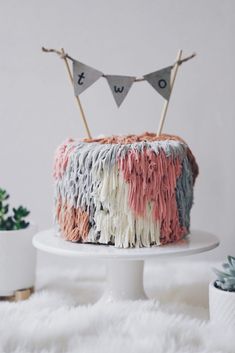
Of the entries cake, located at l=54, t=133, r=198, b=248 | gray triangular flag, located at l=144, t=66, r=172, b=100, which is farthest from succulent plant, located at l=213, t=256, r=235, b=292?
gray triangular flag, located at l=144, t=66, r=172, b=100

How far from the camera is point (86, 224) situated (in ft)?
4.55

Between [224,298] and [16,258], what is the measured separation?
1.76ft

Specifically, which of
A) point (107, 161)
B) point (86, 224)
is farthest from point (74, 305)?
point (107, 161)

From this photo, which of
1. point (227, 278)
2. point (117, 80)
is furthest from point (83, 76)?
point (227, 278)

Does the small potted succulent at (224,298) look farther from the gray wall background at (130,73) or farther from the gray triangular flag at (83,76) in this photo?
the gray wall background at (130,73)

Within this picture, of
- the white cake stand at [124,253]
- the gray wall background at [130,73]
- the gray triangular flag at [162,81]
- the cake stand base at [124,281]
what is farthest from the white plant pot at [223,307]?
the gray wall background at [130,73]

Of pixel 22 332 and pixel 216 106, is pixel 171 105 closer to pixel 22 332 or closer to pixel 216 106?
pixel 216 106

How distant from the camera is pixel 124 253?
1.32m

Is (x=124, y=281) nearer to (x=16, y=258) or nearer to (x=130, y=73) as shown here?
(x=16, y=258)

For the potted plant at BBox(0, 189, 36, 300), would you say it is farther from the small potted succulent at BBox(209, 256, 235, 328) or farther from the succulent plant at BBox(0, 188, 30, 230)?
the small potted succulent at BBox(209, 256, 235, 328)

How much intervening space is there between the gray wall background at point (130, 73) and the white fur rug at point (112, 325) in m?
0.47

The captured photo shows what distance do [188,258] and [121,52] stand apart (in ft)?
2.03

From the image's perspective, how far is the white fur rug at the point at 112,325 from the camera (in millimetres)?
1149

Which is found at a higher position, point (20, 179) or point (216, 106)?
point (216, 106)
